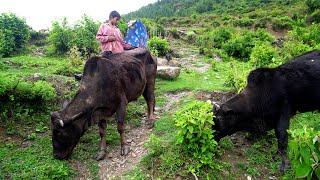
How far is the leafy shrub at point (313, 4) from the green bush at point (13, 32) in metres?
31.7

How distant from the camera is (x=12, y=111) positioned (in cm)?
872

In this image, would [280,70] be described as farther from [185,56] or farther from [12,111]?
[185,56]

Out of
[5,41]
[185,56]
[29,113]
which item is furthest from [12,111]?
[185,56]

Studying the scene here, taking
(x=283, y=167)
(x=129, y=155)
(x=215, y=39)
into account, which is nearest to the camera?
(x=283, y=167)

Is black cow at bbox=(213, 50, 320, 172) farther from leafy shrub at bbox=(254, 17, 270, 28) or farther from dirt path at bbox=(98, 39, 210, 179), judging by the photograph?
leafy shrub at bbox=(254, 17, 270, 28)

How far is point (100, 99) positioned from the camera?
770cm

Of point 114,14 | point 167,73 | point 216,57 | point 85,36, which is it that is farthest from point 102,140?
point 216,57

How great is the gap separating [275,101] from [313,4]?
36.9m

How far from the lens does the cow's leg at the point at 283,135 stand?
289 inches

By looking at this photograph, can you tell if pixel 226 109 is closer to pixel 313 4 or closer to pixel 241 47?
pixel 241 47

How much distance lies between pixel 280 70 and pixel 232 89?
2.96 m

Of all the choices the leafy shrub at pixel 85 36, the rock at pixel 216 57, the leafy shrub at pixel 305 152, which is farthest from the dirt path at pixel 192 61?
the leafy shrub at pixel 305 152

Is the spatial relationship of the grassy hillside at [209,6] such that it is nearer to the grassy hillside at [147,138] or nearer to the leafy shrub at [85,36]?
the leafy shrub at [85,36]

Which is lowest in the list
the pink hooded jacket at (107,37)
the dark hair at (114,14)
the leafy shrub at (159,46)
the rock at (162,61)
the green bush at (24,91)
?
the rock at (162,61)
